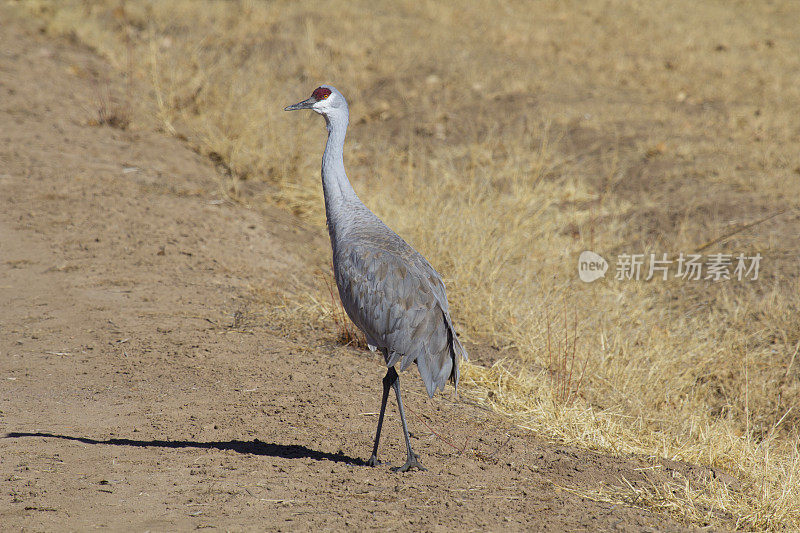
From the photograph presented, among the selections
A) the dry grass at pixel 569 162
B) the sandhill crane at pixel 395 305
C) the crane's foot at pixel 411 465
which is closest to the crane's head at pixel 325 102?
the sandhill crane at pixel 395 305

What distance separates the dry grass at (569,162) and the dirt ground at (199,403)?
536 millimetres

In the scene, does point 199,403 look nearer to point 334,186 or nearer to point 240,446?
point 240,446

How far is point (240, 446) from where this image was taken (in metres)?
4.18

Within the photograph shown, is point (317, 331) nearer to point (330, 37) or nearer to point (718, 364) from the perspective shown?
point (718, 364)

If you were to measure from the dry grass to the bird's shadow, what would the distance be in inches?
54.0

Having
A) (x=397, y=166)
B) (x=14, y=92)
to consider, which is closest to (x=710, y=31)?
(x=397, y=166)

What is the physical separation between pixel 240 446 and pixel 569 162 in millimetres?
7517

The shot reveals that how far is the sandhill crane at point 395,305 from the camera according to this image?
4.02 metres

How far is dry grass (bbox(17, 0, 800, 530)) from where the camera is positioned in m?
5.48

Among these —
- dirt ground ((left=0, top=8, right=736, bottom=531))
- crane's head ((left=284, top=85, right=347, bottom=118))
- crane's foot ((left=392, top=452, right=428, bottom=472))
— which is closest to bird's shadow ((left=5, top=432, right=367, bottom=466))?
dirt ground ((left=0, top=8, right=736, bottom=531))

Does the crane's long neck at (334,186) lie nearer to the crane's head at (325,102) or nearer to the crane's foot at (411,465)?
the crane's head at (325,102)

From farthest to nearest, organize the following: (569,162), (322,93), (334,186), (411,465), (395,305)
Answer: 1. (569,162)
2. (322,93)
3. (334,186)
4. (395,305)
5. (411,465)

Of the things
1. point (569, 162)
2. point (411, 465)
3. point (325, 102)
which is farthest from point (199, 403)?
point (569, 162)

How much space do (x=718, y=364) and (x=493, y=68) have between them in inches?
343
